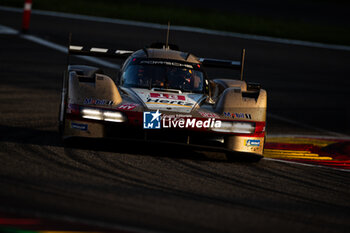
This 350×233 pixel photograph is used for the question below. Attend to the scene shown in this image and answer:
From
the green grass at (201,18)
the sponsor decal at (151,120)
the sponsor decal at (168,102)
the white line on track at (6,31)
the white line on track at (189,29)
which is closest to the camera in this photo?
the sponsor decal at (151,120)

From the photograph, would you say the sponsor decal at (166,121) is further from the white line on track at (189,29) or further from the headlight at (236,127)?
the white line on track at (189,29)

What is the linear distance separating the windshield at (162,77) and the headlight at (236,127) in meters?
1.54

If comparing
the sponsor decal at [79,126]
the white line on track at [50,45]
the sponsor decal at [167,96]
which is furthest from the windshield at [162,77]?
the white line on track at [50,45]

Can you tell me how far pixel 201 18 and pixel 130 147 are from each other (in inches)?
684

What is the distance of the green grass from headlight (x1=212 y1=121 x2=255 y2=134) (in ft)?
49.9

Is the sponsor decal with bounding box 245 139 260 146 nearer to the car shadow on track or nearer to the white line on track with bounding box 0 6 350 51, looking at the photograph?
the car shadow on track

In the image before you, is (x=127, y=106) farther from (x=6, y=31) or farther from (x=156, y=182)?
(x=6, y=31)

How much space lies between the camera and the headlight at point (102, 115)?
8.64 meters

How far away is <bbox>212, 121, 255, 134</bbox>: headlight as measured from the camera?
8.82 metres

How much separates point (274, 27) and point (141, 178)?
62.9 feet

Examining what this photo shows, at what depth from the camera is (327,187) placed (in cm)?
810

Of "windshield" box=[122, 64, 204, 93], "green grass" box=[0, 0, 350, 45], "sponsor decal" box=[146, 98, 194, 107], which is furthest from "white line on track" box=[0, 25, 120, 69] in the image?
"sponsor decal" box=[146, 98, 194, 107]

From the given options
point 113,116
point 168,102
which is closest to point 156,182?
point 113,116

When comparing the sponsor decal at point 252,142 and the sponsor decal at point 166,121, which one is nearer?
the sponsor decal at point 166,121
